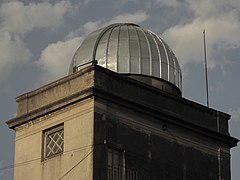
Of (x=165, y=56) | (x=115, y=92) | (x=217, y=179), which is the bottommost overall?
(x=217, y=179)

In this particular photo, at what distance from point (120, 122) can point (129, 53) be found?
4211 mm

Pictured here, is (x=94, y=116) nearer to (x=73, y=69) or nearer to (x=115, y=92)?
(x=115, y=92)

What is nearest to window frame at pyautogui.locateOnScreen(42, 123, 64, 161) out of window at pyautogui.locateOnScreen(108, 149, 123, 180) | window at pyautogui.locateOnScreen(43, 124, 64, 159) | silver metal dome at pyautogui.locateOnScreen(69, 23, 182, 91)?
window at pyautogui.locateOnScreen(43, 124, 64, 159)

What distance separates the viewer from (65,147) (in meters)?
34.9

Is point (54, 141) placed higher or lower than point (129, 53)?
lower

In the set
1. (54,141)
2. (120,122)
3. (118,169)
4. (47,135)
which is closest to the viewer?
(118,169)

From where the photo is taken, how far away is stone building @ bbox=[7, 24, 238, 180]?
3422cm

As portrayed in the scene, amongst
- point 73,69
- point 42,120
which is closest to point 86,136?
point 42,120

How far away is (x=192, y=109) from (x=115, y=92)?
455 cm

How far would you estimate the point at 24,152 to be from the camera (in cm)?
3691

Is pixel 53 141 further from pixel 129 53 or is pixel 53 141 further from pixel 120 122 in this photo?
pixel 129 53

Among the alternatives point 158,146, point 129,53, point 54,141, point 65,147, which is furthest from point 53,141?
point 129,53

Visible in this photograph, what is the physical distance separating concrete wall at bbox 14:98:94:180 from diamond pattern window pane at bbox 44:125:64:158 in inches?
9.0

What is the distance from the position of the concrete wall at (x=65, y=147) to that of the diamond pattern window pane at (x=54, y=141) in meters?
0.23
